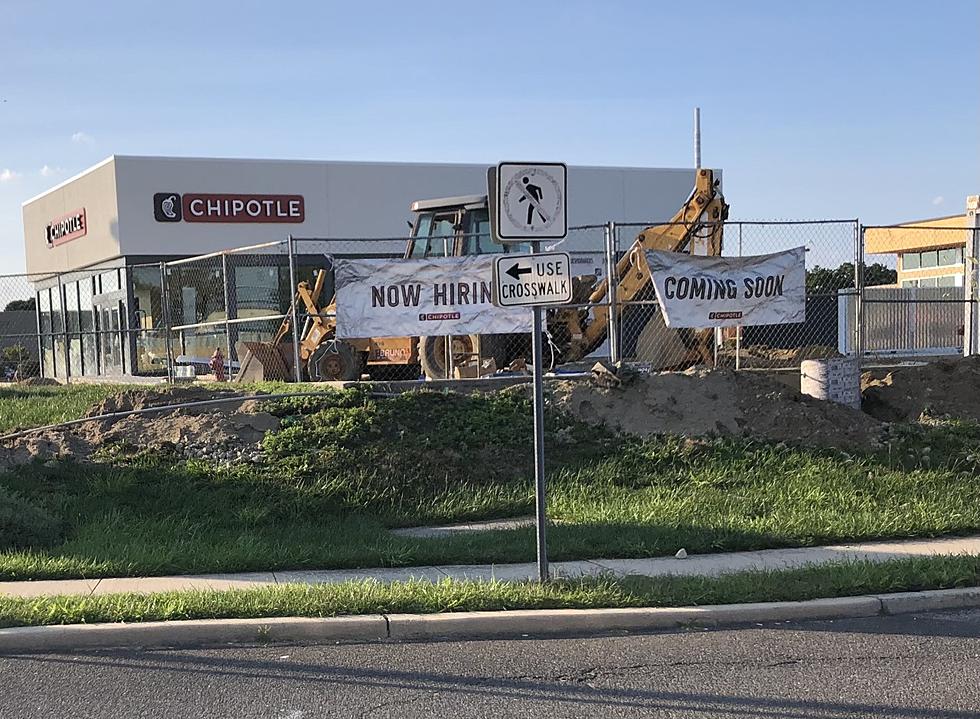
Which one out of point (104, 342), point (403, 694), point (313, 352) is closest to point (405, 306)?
point (313, 352)

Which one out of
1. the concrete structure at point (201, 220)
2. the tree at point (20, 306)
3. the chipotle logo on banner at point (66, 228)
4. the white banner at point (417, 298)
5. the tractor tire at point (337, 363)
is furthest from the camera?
the chipotle logo on banner at point (66, 228)

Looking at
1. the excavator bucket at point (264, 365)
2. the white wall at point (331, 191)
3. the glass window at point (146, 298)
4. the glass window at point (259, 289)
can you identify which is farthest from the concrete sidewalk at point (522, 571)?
the white wall at point (331, 191)

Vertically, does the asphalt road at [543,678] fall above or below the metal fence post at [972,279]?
below

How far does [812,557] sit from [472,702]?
4.23m

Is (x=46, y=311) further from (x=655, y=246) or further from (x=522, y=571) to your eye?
(x=522, y=571)

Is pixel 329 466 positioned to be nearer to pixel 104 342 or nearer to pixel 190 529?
pixel 190 529

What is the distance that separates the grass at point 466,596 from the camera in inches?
267

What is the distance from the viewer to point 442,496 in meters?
10.7

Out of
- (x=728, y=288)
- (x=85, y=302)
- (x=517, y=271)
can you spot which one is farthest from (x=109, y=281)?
(x=517, y=271)

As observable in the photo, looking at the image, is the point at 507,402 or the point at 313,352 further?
the point at 313,352

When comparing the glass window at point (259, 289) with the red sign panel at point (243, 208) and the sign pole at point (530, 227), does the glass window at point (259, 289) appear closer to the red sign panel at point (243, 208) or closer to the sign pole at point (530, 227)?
the red sign panel at point (243, 208)

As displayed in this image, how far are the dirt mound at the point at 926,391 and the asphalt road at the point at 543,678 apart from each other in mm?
8008

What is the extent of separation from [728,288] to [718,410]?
89.7 inches

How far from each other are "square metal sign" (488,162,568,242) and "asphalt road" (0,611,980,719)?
2.74 m
